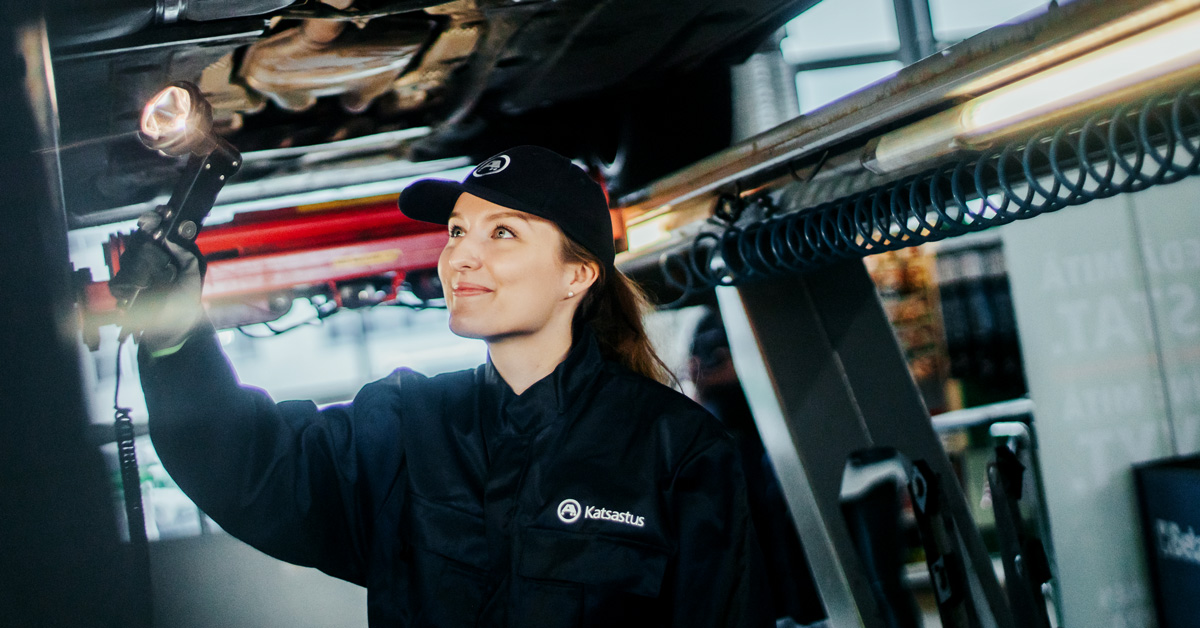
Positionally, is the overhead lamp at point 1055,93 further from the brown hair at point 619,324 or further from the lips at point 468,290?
the lips at point 468,290

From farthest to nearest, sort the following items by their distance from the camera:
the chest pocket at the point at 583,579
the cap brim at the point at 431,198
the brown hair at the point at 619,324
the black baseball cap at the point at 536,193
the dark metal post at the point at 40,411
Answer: the brown hair at the point at 619,324
the cap brim at the point at 431,198
the black baseball cap at the point at 536,193
the chest pocket at the point at 583,579
the dark metal post at the point at 40,411

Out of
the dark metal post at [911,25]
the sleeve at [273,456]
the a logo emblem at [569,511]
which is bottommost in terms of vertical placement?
the a logo emblem at [569,511]

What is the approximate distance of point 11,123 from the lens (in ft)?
1.18

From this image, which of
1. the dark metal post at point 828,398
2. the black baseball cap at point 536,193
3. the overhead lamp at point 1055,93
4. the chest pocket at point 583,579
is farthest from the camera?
the dark metal post at point 828,398

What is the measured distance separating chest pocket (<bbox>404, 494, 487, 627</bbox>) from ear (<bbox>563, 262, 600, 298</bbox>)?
0.43 m

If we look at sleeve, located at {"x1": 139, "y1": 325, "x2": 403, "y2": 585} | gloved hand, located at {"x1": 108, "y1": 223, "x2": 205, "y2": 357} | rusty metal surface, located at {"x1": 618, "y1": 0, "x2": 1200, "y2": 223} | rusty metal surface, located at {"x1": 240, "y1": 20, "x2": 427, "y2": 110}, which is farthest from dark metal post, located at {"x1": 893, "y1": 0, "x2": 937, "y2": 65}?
gloved hand, located at {"x1": 108, "y1": 223, "x2": 205, "y2": 357}

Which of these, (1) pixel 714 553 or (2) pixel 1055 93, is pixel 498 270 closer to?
(1) pixel 714 553

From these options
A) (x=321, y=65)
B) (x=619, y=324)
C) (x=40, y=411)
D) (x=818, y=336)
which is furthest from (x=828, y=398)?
(x=40, y=411)

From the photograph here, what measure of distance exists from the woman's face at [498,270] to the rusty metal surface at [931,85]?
500 millimetres

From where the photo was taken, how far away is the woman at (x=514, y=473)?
1.31 metres

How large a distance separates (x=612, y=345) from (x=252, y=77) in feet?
3.17

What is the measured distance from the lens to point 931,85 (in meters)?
1.32

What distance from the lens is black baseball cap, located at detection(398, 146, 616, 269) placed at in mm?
1406

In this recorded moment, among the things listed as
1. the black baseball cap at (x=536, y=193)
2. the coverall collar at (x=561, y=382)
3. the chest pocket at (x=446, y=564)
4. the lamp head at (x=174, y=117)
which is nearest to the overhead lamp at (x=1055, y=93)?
the black baseball cap at (x=536, y=193)
